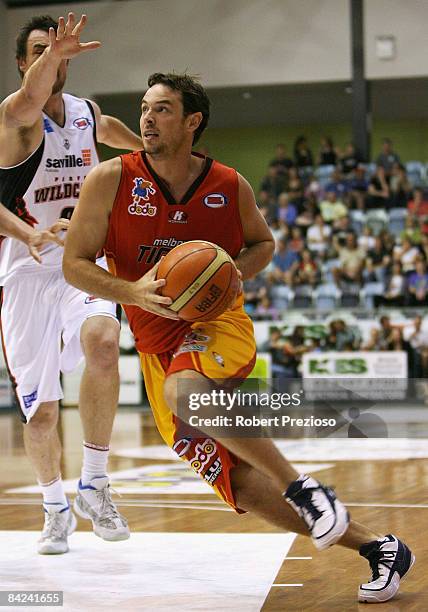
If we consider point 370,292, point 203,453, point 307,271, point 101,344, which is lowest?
point 370,292

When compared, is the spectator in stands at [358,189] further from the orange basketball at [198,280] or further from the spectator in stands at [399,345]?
the orange basketball at [198,280]

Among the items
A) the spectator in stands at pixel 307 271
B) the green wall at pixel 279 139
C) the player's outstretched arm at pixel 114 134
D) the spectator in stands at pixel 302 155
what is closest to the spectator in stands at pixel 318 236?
the spectator in stands at pixel 307 271

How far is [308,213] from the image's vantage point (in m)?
16.7

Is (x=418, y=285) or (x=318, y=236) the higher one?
(x=318, y=236)

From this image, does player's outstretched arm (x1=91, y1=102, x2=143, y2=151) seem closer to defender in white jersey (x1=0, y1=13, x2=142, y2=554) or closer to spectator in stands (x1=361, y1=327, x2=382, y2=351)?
defender in white jersey (x1=0, y1=13, x2=142, y2=554)

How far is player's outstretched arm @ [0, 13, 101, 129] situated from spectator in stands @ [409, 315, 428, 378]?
9473 mm

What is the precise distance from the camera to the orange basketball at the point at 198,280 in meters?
3.27

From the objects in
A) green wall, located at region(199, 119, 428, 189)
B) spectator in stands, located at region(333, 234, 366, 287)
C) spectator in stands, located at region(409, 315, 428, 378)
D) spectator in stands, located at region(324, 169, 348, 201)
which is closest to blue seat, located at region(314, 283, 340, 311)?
spectator in stands, located at region(333, 234, 366, 287)

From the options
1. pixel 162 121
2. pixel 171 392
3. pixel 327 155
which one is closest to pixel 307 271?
pixel 327 155

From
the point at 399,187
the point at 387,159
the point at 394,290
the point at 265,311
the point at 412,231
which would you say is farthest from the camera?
the point at 387,159

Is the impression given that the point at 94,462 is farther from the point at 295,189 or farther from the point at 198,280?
the point at 295,189

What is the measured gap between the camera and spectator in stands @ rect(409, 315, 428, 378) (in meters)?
13.1

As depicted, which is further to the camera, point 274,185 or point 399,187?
point 274,185

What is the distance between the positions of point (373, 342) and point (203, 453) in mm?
10346
